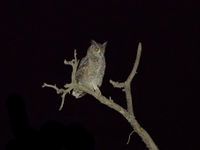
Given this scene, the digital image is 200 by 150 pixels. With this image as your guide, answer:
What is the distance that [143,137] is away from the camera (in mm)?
1784

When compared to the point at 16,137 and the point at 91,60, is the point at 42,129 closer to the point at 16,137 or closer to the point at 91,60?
the point at 16,137

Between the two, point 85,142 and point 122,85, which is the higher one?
point 122,85

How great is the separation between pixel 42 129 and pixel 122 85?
5.97 ft

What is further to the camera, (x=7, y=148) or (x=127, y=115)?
(x=7, y=148)

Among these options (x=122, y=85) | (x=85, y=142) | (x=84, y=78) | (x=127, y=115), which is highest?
(x=84, y=78)

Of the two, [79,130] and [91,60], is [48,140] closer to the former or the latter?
[79,130]

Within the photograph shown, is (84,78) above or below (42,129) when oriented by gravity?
above

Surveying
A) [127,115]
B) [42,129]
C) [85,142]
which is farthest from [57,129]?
[127,115]

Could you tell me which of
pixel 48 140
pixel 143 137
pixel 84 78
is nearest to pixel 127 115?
pixel 143 137

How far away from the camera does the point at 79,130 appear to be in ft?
11.5

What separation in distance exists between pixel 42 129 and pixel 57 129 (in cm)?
18

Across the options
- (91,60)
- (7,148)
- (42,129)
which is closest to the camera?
(91,60)

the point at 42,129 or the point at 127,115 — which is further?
the point at 42,129

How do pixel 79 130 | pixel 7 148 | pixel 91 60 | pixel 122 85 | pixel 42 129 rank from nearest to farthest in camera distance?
pixel 122 85 < pixel 91 60 < pixel 7 148 < pixel 42 129 < pixel 79 130
